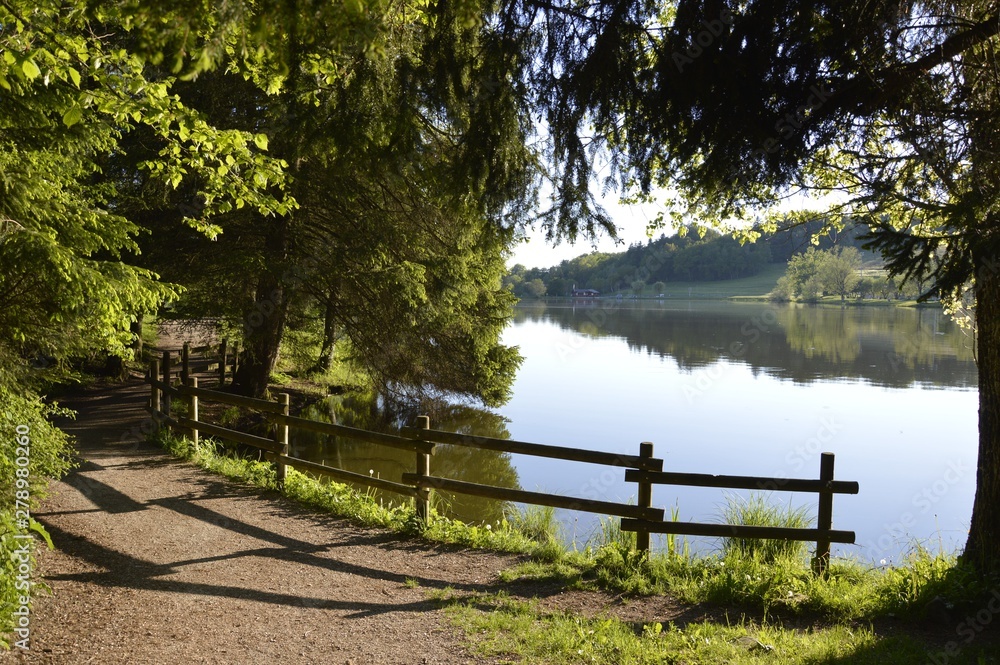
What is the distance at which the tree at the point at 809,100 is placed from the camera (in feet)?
15.4

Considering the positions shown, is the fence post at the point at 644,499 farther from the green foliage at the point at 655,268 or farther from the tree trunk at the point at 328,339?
the green foliage at the point at 655,268

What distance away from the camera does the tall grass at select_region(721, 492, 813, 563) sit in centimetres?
713

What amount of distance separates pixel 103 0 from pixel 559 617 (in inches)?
218

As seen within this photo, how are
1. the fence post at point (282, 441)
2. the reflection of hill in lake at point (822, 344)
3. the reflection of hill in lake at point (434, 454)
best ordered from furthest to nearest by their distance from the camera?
the reflection of hill in lake at point (822, 344)
the reflection of hill in lake at point (434, 454)
the fence post at point (282, 441)

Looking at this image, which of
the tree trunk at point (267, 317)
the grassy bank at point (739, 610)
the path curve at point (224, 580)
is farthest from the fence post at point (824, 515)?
the tree trunk at point (267, 317)

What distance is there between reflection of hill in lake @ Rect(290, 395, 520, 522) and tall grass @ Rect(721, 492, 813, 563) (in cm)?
364

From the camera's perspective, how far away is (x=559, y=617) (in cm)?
538

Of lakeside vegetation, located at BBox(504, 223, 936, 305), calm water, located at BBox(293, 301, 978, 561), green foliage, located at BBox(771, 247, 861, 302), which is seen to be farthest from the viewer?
lakeside vegetation, located at BBox(504, 223, 936, 305)

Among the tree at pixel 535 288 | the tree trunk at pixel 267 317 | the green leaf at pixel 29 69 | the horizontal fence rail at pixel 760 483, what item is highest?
the tree at pixel 535 288

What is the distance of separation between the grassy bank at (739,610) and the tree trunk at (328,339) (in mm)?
7907

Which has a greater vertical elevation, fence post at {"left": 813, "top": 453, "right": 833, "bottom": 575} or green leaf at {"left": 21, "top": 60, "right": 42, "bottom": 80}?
green leaf at {"left": 21, "top": 60, "right": 42, "bottom": 80}

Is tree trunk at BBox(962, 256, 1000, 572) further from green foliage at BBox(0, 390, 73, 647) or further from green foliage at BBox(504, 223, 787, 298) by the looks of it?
green foliage at BBox(504, 223, 787, 298)

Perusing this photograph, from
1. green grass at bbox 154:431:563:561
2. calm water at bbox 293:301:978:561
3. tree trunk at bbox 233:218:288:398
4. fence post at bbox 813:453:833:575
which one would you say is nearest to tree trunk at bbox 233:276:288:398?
tree trunk at bbox 233:218:288:398

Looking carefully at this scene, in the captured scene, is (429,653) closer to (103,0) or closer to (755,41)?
(755,41)
